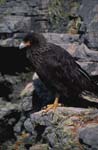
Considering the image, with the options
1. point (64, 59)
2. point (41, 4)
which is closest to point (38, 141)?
point (64, 59)

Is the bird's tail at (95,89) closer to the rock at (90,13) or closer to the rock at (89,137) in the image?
the rock at (90,13)

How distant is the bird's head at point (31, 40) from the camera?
8508 mm

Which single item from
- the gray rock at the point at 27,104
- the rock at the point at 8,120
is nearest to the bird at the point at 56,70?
the gray rock at the point at 27,104

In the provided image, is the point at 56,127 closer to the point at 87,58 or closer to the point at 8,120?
the point at 87,58

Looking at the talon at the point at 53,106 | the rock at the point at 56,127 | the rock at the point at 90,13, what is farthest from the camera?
the rock at the point at 90,13

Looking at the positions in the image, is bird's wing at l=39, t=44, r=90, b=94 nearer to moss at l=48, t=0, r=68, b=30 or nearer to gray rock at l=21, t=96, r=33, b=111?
gray rock at l=21, t=96, r=33, b=111

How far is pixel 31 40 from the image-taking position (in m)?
8.56

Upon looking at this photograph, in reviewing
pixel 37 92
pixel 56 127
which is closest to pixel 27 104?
pixel 37 92

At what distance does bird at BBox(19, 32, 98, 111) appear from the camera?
8.31 m

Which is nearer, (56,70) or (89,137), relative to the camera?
(89,137)

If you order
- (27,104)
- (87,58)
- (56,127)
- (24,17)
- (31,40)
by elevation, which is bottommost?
(27,104)

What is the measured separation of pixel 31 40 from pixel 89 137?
241cm

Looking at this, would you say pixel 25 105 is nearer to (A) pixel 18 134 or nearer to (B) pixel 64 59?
(A) pixel 18 134

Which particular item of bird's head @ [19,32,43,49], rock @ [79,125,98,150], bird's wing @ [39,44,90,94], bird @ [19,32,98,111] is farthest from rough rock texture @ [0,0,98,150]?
bird's head @ [19,32,43,49]
